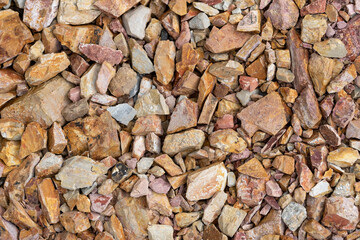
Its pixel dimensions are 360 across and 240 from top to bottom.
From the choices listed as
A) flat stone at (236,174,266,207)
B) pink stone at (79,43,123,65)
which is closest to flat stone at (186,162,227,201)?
flat stone at (236,174,266,207)

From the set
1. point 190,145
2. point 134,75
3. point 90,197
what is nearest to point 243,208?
point 190,145

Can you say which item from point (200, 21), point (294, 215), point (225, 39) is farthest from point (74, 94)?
point (294, 215)

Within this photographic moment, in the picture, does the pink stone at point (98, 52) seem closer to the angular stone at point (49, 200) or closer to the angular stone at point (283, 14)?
the angular stone at point (49, 200)

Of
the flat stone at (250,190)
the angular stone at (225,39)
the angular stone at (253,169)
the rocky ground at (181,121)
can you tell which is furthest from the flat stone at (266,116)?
the angular stone at (225,39)

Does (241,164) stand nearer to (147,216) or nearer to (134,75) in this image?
(147,216)

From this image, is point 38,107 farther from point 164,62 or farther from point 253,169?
point 253,169

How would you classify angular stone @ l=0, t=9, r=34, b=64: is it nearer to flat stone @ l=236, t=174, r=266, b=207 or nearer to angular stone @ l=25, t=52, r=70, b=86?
angular stone @ l=25, t=52, r=70, b=86
